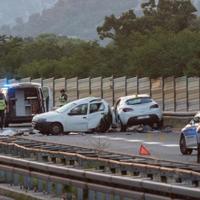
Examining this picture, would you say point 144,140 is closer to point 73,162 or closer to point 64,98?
point 64,98

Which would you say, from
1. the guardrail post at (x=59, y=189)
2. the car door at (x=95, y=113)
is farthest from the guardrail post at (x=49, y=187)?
the car door at (x=95, y=113)

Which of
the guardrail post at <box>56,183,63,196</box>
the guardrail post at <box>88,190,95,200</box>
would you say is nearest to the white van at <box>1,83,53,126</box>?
the guardrail post at <box>56,183,63,196</box>

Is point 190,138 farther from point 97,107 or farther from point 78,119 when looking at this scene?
point 97,107

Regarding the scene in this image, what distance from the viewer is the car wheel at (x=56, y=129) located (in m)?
38.2

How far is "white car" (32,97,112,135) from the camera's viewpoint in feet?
126

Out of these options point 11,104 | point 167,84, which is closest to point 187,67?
point 167,84

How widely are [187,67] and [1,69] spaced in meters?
39.0

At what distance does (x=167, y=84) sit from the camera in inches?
1839

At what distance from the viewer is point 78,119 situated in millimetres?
38406

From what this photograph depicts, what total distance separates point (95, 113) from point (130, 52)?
30203 mm

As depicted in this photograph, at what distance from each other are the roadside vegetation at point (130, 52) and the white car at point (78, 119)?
50.9 ft

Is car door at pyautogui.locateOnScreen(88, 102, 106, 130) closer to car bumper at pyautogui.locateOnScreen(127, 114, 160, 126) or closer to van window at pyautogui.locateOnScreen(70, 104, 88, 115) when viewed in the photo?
van window at pyautogui.locateOnScreen(70, 104, 88, 115)

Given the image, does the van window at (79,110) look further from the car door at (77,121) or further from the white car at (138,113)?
the white car at (138,113)

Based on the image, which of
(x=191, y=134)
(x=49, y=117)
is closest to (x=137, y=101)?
(x=49, y=117)
